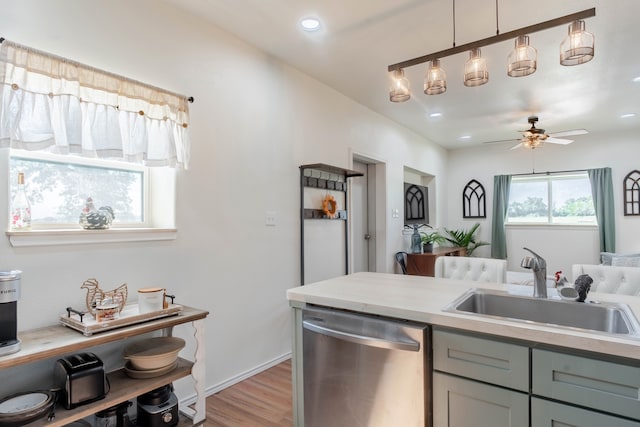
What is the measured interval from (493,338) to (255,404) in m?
1.70

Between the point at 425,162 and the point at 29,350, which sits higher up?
the point at 425,162

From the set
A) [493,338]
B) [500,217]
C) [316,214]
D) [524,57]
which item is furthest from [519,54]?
[500,217]

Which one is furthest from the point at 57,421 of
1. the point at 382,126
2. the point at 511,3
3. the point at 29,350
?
the point at 382,126

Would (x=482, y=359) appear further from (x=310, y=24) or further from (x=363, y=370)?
(x=310, y=24)

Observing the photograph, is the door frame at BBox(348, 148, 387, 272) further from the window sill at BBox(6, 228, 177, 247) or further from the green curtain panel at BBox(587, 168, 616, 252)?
the green curtain panel at BBox(587, 168, 616, 252)

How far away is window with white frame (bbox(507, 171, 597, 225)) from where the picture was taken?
6074mm

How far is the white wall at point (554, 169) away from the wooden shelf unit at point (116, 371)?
6174 millimetres

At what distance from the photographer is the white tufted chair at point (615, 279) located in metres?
2.11

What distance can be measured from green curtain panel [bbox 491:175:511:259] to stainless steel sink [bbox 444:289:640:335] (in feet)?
17.5

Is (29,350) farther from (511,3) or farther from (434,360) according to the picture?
(511,3)

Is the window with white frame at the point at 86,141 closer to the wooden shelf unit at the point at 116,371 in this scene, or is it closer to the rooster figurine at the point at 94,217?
the rooster figurine at the point at 94,217

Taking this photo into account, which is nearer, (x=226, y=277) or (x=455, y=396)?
(x=455, y=396)

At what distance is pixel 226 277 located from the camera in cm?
262

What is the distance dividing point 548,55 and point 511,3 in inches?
42.2
